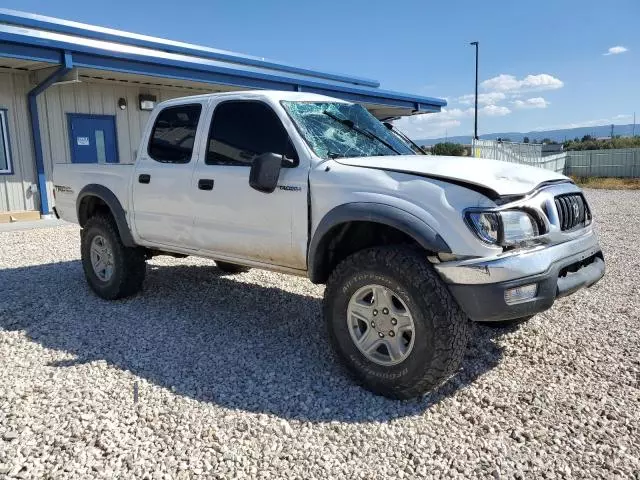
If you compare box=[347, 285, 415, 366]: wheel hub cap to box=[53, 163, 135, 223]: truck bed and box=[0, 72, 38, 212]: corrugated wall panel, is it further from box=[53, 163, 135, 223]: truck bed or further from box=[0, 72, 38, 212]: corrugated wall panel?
box=[0, 72, 38, 212]: corrugated wall panel

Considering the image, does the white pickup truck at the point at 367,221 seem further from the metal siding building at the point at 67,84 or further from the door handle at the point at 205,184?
the metal siding building at the point at 67,84

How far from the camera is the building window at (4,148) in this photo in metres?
11.1

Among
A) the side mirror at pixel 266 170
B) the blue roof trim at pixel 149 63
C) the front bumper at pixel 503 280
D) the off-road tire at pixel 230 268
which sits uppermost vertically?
the blue roof trim at pixel 149 63

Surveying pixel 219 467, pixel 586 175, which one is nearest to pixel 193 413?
pixel 219 467

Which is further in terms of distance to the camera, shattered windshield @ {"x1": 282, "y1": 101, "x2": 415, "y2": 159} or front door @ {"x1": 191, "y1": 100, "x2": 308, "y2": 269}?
shattered windshield @ {"x1": 282, "y1": 101, "x2": 415, "y2": 159}

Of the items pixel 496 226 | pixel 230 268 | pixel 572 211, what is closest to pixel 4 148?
pixel 230 268

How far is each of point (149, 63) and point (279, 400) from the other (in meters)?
10.4

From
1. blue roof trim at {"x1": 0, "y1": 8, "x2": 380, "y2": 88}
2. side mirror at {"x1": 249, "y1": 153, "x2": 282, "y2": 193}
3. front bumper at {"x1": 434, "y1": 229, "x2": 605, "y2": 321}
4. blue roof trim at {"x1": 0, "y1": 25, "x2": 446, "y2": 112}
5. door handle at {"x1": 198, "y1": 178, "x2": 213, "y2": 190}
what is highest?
blue roof trim at {"x1": 0, "y1": 8, "x2": 380, "y2": 88}

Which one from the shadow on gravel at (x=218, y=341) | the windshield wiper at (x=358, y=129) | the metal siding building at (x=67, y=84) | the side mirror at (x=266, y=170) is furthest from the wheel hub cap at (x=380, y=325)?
the metal siding building at (x=67, y=84)

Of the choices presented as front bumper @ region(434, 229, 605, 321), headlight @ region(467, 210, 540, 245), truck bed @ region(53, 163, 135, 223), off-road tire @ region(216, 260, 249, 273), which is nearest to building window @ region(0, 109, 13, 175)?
→ truck bed @ region(53, 163, 135, 223)

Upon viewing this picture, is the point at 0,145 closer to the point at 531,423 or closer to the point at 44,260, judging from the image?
the point at 44,260

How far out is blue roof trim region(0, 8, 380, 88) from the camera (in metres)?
11.2

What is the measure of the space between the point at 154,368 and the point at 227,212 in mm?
1323

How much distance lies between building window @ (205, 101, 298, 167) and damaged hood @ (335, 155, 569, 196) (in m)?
0.57
